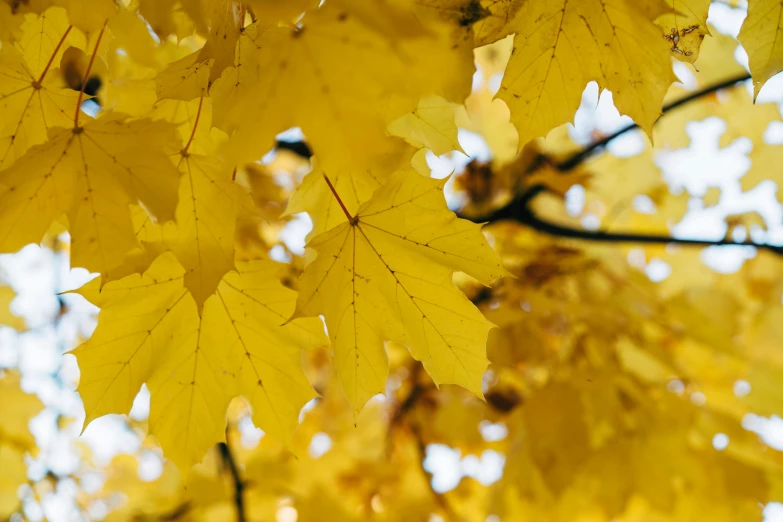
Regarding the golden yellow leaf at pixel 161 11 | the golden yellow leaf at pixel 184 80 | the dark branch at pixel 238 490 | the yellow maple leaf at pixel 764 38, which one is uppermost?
the golden yellow leaf at pixel 161 11

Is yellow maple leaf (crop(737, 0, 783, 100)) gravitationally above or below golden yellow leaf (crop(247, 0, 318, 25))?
below

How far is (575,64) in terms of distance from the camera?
112cm

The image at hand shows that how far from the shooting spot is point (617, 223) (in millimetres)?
3615

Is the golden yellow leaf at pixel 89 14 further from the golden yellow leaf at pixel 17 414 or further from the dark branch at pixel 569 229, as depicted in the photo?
the golden yellow leaf at pixel 17 414

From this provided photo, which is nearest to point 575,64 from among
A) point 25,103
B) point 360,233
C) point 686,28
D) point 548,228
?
point 686,28

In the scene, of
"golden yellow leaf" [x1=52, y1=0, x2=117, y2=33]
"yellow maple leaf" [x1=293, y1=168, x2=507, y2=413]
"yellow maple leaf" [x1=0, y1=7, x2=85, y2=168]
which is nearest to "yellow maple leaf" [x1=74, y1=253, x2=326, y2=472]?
"yellow maple leaf" [x1=293, y1=168, x2=507, y2=413]

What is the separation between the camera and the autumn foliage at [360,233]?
94 centimetres

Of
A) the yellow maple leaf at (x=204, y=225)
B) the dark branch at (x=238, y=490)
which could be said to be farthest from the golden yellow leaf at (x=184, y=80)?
the dark branch at (x=238, y=490)

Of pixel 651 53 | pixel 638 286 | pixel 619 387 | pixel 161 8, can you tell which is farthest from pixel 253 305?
Answer: pixel 638 286

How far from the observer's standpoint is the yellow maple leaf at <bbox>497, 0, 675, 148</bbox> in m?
1.07

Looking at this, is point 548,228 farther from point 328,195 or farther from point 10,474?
point 10,474

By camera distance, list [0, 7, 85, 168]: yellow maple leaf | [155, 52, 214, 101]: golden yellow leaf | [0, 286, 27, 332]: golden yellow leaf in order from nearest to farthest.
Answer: [155, 52, 214, 101]: golden yellow leaf, [0, 7, 85, 168]: yellow maple leaf, [0, 286, 27, 332]: golden yellow leaf

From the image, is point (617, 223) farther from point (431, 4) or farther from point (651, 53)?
point (431, 4)

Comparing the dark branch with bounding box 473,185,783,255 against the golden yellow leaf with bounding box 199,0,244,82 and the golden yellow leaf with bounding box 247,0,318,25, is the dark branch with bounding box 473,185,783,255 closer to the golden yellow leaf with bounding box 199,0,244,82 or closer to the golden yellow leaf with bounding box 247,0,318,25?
the golden yellow leaf with bounding box 199,0,244,82
